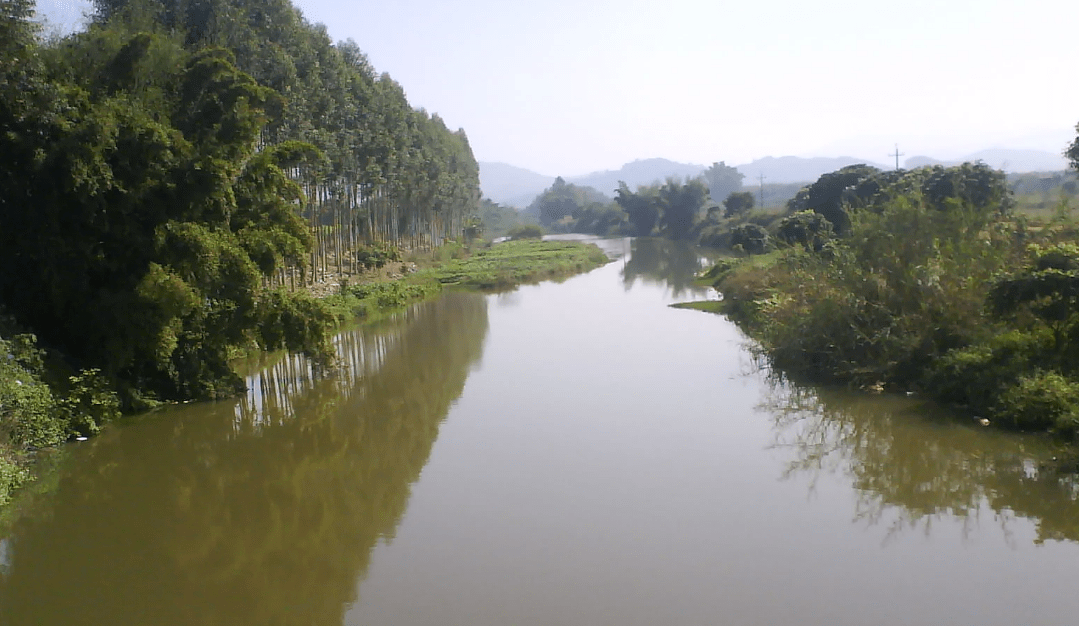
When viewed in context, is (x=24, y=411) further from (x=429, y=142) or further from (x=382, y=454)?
(x=429, y=142)

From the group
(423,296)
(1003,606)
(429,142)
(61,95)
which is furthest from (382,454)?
(429,142)

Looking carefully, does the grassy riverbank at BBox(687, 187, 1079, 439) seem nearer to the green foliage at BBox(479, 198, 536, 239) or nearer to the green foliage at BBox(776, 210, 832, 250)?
the green foliage at BBox(776, 210, 832, 250)

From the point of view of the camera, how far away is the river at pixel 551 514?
802 cm

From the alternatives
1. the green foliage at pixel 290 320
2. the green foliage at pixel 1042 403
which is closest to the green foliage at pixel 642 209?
the green foliage at pixel 290 320

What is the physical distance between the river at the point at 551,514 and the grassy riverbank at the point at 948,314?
621 mm

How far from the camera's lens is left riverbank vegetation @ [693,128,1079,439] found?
12398 millimetres

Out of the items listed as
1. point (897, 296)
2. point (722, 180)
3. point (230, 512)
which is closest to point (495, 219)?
point (722, 180)

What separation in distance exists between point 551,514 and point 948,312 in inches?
339

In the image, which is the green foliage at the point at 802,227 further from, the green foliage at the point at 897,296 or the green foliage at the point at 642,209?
the green foliage at the point at 642,209

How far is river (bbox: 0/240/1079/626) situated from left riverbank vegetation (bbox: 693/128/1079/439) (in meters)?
0.65

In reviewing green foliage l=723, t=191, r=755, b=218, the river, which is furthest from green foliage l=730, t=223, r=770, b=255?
green foliage l=723, t=191, r=755, b=218

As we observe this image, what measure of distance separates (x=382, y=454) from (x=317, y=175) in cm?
1838

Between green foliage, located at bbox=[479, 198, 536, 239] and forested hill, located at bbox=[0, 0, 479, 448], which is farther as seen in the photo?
green foliage, located at bbox=[479, 198, 536, 239]

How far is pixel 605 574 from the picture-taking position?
860cm
